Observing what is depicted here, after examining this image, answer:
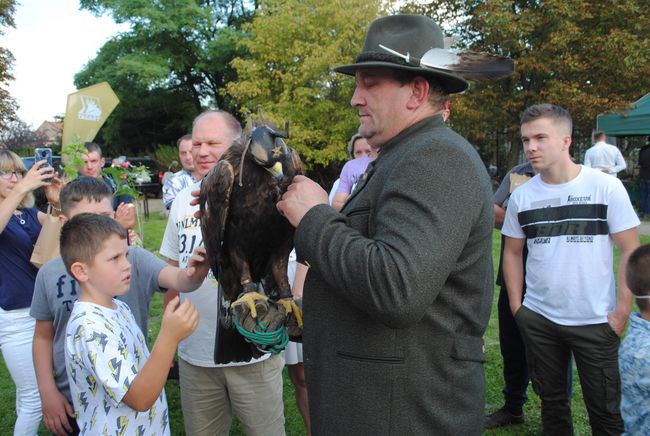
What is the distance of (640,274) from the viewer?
7.46 ft

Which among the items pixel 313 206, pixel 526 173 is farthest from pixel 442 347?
pixel 526 173

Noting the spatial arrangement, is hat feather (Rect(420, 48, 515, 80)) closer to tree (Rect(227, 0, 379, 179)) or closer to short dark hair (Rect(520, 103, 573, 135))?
short dark hair (Rect(520, 103, 573, 135))

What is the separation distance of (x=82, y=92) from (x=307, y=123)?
10.6 m

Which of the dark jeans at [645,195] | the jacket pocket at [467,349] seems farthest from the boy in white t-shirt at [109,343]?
the dark jeans at [645,195]

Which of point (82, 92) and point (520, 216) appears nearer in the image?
point (520, 216)

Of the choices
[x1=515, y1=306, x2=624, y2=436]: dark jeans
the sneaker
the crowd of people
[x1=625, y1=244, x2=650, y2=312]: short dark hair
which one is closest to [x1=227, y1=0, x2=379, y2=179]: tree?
the sneaker

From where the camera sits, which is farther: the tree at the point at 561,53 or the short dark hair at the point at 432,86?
the tree at the point at 561,53

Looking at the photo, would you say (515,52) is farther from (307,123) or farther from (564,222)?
(564,222)

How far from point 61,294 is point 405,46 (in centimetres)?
215

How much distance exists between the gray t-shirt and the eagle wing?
96cm

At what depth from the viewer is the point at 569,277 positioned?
9.91 ft

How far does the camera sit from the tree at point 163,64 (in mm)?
26938

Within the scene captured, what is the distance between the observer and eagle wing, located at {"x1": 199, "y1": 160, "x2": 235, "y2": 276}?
67.9 inches

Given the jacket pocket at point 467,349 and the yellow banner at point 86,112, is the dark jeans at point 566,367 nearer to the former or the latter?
the jacket pocket at point 467,349
